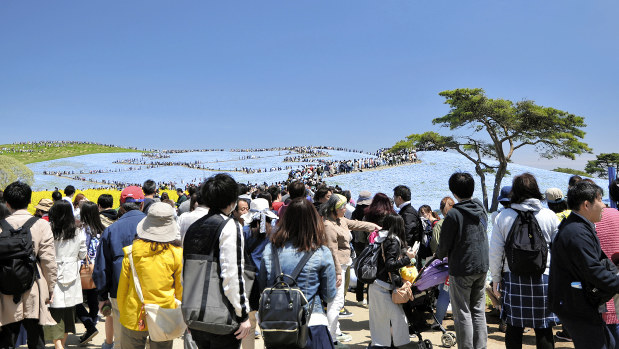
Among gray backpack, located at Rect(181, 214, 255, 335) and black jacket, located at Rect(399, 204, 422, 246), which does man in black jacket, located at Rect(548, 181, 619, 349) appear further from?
black jacket, located at Rect(399, 204, 422, 246)

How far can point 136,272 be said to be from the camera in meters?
2.97

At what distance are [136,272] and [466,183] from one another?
9.22 ft

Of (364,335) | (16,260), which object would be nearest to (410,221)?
(364,335)

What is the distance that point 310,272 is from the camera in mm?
2625

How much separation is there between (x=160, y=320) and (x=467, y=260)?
2534mm

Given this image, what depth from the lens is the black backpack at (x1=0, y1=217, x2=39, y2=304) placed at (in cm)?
314

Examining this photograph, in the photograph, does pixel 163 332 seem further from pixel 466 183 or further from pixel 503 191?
pixel 503 191

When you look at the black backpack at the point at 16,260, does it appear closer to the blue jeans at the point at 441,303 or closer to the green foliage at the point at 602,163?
the blue jeans at the point at 441,303

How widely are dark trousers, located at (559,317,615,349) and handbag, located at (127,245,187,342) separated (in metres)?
2.61

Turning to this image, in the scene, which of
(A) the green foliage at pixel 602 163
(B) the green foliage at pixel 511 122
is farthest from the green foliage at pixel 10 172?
(A) the green foliage at pixel 602 163

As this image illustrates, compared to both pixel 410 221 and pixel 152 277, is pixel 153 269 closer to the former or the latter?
pixel 152 277

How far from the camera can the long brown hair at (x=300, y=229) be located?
2660 millimetres

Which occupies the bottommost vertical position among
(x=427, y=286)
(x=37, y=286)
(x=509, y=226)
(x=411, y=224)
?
(x=427, y=286)

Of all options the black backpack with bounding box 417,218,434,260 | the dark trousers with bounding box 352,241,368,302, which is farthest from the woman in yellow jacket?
the dark trousers with bounding box 352,241,368,302
